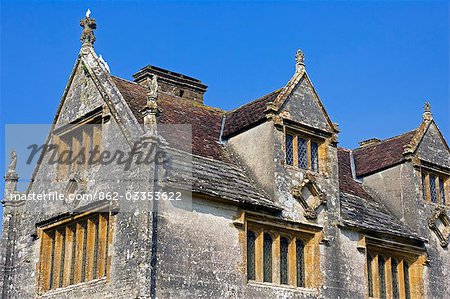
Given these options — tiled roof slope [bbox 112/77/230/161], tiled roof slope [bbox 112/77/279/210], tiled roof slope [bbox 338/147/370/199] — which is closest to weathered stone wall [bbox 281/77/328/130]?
tiled roof slope [bbox 112/77/279/210]

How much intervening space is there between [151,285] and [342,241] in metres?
7.00

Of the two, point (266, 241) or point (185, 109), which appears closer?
point (266, 241)

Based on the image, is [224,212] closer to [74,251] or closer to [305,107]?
[74,251]

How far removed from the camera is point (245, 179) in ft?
74.7

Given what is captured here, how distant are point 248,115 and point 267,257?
4.91m

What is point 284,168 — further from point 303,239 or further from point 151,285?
point 151,285

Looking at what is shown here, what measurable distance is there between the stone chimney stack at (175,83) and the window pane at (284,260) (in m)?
7.72

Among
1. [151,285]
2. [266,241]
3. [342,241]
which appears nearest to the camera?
[151,285]

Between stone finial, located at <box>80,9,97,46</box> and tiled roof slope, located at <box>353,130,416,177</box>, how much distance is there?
35.1ft

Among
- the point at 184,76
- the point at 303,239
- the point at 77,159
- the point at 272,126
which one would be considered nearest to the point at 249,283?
the point at 303,239

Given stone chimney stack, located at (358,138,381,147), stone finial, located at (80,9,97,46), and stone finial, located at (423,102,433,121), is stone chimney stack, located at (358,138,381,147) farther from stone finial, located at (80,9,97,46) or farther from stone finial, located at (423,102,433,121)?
stone finial, located at (80,9,97,46)

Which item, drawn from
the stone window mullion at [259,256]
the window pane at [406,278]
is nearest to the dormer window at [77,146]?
the stone window mullion at [259,256]

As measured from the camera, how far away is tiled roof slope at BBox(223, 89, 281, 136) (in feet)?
77.9

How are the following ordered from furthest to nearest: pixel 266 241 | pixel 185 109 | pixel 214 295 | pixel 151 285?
1. pixel 185 109
2. pixel 266 241
3. pixel 214 295
4. pixel 151 285
